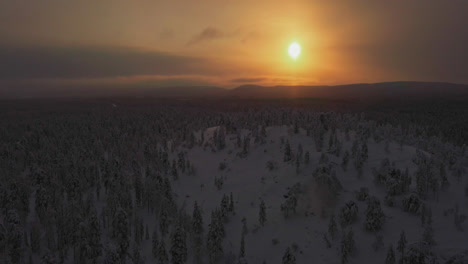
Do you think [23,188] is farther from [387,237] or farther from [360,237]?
[387,237]

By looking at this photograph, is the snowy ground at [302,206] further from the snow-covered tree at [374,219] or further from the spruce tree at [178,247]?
the spruce tree at [178,247]

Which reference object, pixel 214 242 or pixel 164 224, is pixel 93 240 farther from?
pixel 214 242


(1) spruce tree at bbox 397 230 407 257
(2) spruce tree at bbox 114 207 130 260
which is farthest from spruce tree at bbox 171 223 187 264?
(1) spruce tree at bbox 397 230 407 257

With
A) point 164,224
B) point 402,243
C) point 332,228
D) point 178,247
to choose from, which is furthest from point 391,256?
point 164,224

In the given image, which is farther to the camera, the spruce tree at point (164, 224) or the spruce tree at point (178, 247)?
the spruce tree at point (164, 224)

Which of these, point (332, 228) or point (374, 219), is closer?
point (374, 219)

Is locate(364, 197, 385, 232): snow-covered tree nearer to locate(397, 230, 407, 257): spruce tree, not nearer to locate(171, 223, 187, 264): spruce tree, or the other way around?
locate(397, 230, 407, 257): spruce tree

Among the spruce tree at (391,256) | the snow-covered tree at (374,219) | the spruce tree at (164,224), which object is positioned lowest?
the spruce tree at (164,224)

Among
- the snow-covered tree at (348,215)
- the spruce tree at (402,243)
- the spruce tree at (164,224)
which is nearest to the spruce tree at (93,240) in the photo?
the spruce tree at (164,224)

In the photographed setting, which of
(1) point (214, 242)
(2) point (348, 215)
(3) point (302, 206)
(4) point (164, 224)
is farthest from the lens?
(4) point (164, 224)

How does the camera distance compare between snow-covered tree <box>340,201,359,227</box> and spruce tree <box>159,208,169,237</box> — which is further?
spruce tree <box>159,208,169,237</box>

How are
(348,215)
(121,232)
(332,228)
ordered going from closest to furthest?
(332,228) < (348,215) < (121,232)
